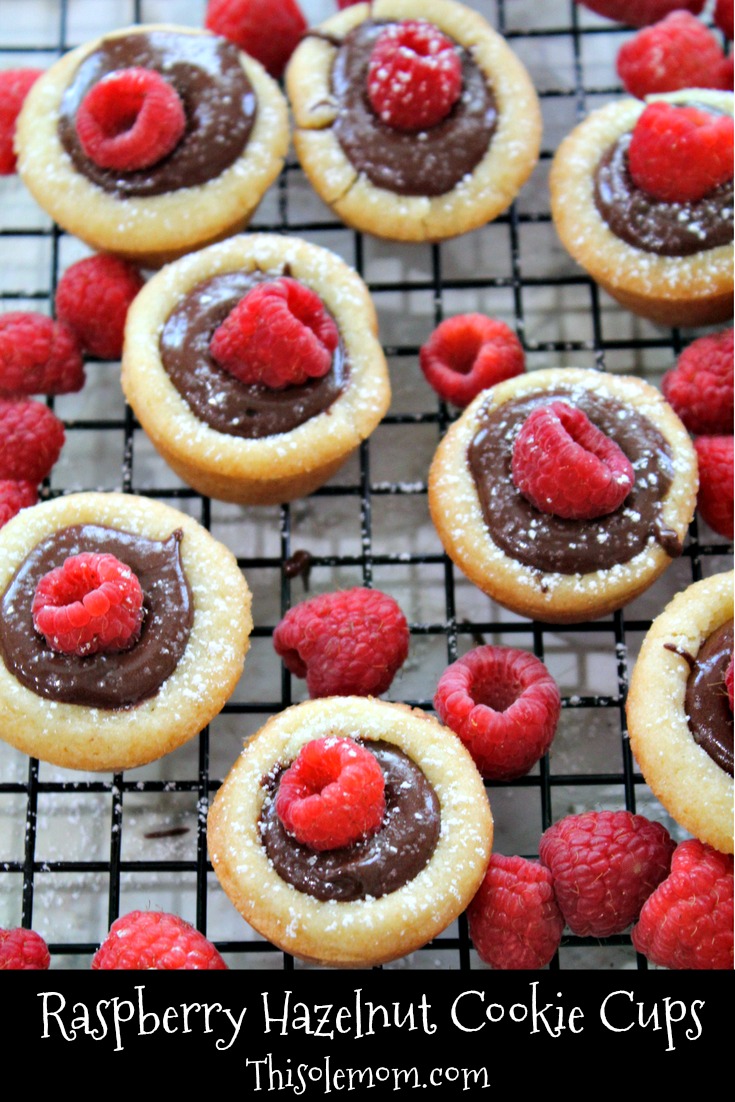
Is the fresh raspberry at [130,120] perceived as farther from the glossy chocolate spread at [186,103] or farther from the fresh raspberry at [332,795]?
the fresh raspberry at [332,795]

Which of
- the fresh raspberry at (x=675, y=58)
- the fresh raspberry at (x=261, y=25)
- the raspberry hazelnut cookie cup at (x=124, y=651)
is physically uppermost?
the fresh raspberry at (x=261, y=25)

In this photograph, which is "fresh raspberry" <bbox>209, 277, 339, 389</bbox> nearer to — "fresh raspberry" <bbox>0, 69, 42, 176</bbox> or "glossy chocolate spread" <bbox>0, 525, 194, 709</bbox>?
"glossy chocolate spread" <bbox>0, 525, 194, 709</bbox>

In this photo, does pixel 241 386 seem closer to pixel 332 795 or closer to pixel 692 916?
pixel 332 795

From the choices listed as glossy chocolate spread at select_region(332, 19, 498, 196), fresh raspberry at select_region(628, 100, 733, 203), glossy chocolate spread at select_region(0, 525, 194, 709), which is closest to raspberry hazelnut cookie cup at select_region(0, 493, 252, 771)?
glossy chocolate spread at select_region(0, 525, 194, 709)

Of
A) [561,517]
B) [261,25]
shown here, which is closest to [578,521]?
[561,517]

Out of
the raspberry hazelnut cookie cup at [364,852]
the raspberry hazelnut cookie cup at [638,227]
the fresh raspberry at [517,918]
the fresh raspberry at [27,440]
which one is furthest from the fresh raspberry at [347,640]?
the raspberry hazelnut cookie cup at [638,227]
